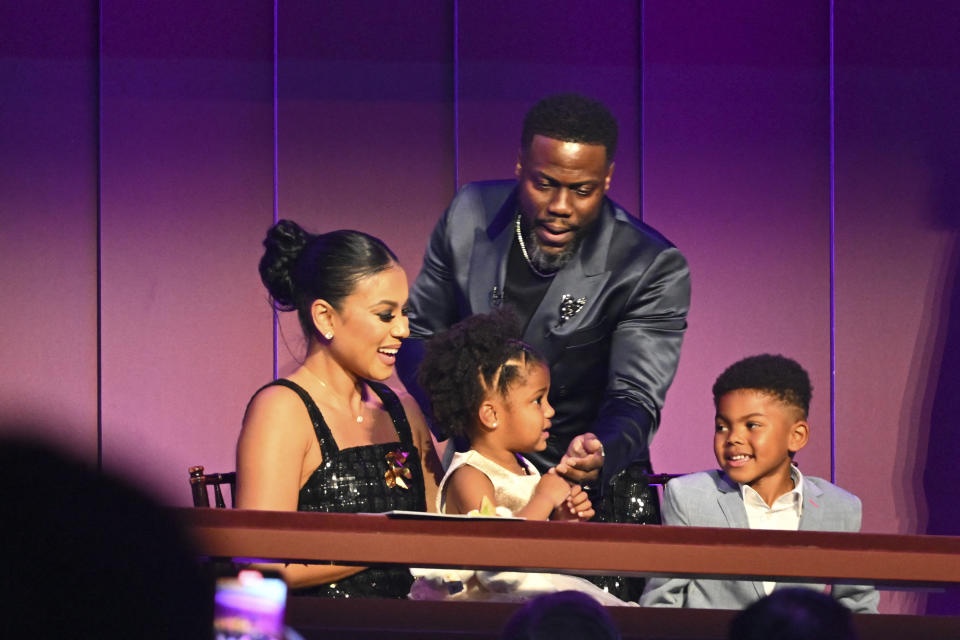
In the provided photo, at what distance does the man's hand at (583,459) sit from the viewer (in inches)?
91.0

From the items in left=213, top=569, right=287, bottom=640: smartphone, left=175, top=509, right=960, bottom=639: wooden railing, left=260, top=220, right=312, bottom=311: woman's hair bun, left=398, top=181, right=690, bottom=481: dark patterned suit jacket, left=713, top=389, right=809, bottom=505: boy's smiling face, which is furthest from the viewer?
left=398, top=181, right=690, bottom=481: dark patterned suit jacket

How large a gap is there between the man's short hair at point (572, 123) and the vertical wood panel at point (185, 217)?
2283 mm

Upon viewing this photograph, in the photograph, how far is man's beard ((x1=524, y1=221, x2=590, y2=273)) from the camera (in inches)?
116

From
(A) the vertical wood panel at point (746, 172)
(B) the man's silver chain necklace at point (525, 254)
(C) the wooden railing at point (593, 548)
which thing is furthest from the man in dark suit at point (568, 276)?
(A) the vertical wood panel at point (746, 172)

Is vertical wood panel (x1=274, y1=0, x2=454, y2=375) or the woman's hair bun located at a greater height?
vertical wood panel (x1=274, y1=0, x2=454, y2=375)

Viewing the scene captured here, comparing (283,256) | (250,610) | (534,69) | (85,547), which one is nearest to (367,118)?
(534,69)

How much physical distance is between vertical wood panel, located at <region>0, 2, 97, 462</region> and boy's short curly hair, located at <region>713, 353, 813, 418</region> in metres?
2.99

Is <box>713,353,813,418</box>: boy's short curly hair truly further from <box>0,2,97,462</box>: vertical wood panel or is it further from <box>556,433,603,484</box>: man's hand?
<box>0,2,97,462</box>: vertical wood panel

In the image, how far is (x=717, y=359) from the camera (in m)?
4.97

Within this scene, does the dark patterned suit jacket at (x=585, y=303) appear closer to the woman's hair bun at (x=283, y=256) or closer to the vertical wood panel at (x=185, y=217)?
the woman's hair bun at (x=283, y=256)

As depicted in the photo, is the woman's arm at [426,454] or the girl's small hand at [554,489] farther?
the woman's arm at [426,454]

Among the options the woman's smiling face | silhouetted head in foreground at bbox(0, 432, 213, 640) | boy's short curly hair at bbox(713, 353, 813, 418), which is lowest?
boy's short curly hair at bbox(713, 353, 813, 418)

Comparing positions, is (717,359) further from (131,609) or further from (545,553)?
(131,609)

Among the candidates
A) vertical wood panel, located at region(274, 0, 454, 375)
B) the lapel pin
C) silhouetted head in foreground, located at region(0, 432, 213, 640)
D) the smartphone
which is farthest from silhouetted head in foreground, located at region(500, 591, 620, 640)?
vertical wood panel, located at region(274, 0, 454, 375)
